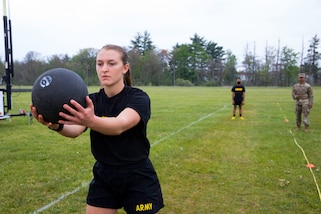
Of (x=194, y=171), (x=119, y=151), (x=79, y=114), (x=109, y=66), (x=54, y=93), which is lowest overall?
(x=194, y=171)

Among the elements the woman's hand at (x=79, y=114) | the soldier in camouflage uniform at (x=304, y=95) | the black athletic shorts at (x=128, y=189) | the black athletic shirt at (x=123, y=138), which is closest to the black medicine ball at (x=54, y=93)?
the woman's hand at (x=79, y=114)

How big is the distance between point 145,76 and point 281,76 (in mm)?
36135

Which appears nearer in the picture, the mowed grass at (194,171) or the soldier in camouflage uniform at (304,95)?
the mowed grass at (194,171)

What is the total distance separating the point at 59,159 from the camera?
8.14m

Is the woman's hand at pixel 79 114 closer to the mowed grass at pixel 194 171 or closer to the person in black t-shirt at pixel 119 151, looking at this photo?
the person in black t-shirt at pixel 119 151

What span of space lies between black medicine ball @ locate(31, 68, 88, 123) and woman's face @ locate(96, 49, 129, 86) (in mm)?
281

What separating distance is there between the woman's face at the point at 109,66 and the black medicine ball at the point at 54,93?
0.28 m

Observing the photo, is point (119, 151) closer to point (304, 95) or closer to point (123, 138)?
point (123, 138)

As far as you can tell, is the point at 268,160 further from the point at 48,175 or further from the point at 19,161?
the point at 19,161

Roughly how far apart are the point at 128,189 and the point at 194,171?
15.6ft

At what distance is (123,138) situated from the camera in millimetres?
2582

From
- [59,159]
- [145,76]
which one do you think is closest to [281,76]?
[145,76]

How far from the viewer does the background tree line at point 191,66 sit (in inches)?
3189

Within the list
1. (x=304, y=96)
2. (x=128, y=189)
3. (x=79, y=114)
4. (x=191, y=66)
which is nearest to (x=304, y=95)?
(x=304, y=96)
